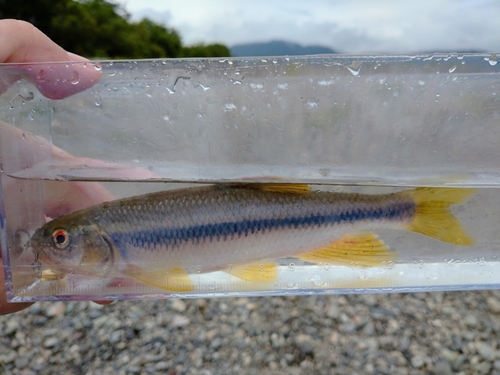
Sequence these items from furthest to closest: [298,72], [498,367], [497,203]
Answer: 1. [498,367]
2. [497,203]
3. [298,72]

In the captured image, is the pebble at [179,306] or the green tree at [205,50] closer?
the pebble at [179,306]

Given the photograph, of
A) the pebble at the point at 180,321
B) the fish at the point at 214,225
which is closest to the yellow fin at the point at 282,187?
the fish at the point at 214,225

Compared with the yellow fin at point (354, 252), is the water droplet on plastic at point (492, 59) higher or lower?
higher

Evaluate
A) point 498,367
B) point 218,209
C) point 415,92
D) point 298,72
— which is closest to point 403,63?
point 415,92

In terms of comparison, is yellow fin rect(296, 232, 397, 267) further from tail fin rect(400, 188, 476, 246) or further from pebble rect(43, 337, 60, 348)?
pebble rect(43, 337, 60, 348)

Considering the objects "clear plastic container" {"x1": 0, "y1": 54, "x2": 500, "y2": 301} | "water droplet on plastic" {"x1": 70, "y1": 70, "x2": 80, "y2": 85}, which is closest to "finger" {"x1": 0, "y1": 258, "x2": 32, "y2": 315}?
"clear plastic container" {"x1": 0, "y1": 54, "x2": 500, "y2": 301}

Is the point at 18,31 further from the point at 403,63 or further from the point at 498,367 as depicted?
the point at 498,367

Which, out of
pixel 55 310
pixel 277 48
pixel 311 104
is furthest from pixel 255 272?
pixel 277 48

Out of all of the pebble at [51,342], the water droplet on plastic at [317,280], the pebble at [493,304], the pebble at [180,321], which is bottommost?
the pebble at [51,342]

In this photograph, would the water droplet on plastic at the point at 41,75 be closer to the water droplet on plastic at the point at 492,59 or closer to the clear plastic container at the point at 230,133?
the clear plastic container at the point at 230,133
